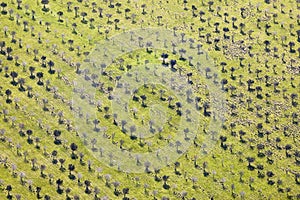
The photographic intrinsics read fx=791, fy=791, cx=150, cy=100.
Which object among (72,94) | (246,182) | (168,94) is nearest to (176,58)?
(168,94)

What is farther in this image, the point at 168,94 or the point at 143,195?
the point at 168,94

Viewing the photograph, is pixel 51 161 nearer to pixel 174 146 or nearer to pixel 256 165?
pixel 174 146

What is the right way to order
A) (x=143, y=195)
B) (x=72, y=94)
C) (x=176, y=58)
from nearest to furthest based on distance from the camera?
(x=143, y=195), (x=72, y=94), (x=176, y=58)

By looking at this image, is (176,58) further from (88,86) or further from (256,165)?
(256,165)

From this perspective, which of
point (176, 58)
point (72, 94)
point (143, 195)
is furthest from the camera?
point (176, 58)

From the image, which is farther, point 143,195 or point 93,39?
point 93,39

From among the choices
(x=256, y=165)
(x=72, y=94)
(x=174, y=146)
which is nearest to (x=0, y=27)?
(x=72, y=94)
